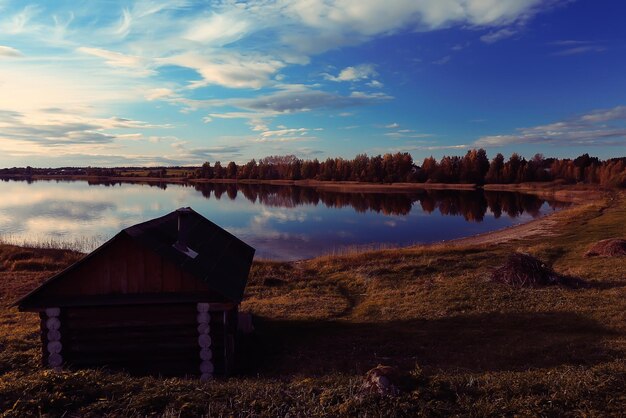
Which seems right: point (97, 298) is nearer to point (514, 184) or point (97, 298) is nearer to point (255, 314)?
point (255, 314)

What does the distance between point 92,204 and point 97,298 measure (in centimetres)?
7155

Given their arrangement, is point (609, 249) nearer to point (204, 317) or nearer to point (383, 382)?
point (383, 382)

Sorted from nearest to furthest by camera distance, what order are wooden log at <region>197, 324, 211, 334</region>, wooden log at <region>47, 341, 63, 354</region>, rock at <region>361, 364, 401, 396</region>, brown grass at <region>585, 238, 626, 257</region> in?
rock at <region>361, 364, 401, 396</region>, wooden log at <region>47, 341, 63, 354</region>, wooden log at <region>197, 324, 211, 334</region>, brown grass at <region>585, 238, 626, 257</region>

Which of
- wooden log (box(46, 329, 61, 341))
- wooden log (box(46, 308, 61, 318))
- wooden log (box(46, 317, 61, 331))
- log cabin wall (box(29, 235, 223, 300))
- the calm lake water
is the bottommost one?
the calm lake water

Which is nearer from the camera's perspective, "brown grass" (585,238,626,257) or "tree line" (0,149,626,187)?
"brown grass" (585,238,626,257)

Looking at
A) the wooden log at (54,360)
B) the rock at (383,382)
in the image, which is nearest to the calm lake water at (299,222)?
the wooden log at (54,360)

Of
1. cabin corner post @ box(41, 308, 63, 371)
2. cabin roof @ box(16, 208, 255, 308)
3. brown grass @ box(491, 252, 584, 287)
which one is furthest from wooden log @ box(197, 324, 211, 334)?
brown grass @ box(491, 252, 584, 287)

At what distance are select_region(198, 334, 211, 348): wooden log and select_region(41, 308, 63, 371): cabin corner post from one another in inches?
129

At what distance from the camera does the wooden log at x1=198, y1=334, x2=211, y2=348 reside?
33.8ft

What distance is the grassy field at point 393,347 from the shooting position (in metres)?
6.14

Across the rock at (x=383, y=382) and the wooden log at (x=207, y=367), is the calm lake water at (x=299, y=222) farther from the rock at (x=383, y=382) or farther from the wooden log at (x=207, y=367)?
the rock at (x=383, y=382)

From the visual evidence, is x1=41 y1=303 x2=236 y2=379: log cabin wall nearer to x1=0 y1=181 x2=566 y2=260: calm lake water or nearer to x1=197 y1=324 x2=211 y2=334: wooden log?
x1=197 y1=324 x2=211 y2=334: wooden log

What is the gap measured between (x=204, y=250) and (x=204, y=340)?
10.9ft

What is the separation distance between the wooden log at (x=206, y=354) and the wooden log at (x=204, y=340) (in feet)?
0.33
